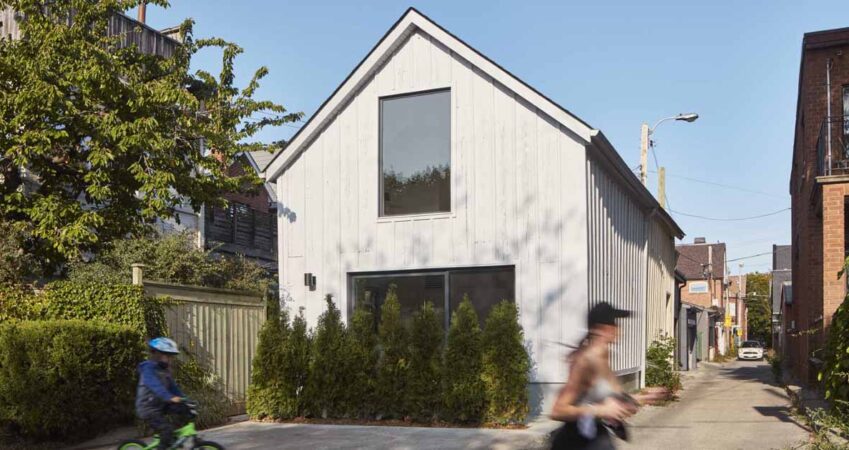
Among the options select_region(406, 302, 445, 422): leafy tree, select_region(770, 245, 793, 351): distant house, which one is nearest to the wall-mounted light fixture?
select_region(406, 302, 445, 422): leafy tree

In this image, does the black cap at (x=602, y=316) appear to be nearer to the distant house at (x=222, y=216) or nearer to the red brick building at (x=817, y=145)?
the red brick building at (x=817, y=145)

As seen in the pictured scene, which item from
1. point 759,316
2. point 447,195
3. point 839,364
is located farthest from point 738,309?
point 839,364

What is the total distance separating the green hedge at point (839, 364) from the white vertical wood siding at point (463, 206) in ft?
11.9

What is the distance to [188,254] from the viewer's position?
775 inches

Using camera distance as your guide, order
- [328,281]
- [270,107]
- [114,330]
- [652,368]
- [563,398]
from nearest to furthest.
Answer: [563,398], [114,330], [328,281], [270,107], [652,368]

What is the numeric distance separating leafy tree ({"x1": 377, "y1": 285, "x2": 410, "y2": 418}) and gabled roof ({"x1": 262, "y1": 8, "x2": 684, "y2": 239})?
12.8 ft

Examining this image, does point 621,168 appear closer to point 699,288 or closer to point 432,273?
point 432,273

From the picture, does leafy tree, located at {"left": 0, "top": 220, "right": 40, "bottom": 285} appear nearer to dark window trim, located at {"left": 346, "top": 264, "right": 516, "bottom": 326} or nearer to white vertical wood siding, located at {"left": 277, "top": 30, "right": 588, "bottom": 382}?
white vertical wood siding, located at {"left": 277, "top": 30, "right": 588, "bottom": 382}

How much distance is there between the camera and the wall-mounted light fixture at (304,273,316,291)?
14.8m

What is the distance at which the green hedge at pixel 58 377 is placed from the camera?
33.2ft

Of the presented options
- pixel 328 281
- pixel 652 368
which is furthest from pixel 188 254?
pixel 652 368

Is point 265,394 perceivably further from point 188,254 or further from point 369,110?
point 188,254

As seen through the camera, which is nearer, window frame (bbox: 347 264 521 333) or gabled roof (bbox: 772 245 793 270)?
window frame (bbox: 347 264 521 333)

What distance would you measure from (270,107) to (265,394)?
658 cm
